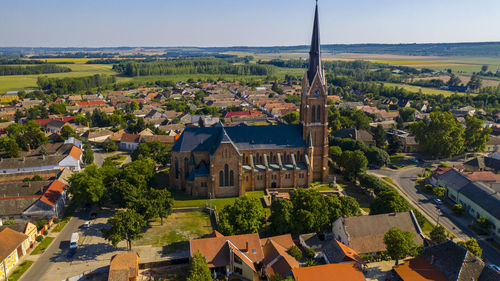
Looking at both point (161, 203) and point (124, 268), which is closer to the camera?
point (124, 268)

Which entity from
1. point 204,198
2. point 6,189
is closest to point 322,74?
point 204,198

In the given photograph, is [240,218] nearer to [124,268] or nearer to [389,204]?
[124,268]

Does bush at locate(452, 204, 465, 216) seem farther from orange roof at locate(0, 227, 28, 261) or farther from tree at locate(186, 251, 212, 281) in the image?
orange roof at locate(0, 227, 28, 261)

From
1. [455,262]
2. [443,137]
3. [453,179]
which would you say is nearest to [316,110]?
[453,179]

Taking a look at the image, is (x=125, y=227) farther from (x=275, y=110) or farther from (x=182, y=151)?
(x=275, y=110)

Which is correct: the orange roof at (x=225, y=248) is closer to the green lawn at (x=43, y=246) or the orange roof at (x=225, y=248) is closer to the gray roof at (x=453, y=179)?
the green lawn at (x=43, y=246)

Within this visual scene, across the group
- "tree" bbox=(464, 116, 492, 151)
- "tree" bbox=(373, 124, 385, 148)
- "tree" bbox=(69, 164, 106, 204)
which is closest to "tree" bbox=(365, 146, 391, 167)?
"tree" bbox=(373, 124, 385, 148)
